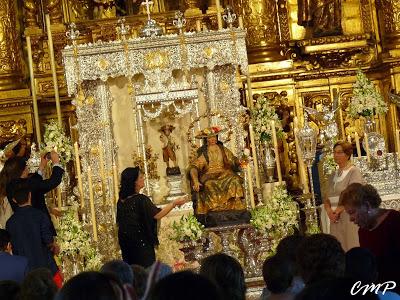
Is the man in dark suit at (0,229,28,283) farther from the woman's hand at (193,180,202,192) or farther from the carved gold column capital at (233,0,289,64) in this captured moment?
the carved gold column capital at (233,0,289,64)

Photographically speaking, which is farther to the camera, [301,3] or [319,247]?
[301,3]

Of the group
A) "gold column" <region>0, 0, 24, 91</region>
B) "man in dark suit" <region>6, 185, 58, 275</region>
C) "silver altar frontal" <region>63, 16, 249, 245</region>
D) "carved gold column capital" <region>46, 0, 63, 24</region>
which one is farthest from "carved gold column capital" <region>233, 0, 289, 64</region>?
"man in dark suit" <region>6, 185, 58, 275</region>

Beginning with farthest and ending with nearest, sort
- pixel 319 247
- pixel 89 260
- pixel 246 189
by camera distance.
A: pixel 246 189 → pixel 89 260 → pixel 319 247

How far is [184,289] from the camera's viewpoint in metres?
4.00

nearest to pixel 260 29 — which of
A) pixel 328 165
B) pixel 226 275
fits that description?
pixel 328 165

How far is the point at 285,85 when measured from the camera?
1830 centimetres

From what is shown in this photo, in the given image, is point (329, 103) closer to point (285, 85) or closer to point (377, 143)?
point (285, 85)

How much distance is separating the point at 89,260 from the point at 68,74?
11.2 ft

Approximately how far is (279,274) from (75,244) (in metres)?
5.97

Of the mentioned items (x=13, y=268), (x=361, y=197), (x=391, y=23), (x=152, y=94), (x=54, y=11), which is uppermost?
(x=54, y=11)

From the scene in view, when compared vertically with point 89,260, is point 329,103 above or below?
above

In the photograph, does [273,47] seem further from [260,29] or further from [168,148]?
[168,148]

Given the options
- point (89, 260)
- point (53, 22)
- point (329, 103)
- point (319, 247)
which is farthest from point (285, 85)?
point (319, 247)

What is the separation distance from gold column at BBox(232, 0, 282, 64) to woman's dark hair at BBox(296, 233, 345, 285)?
12808 mm
